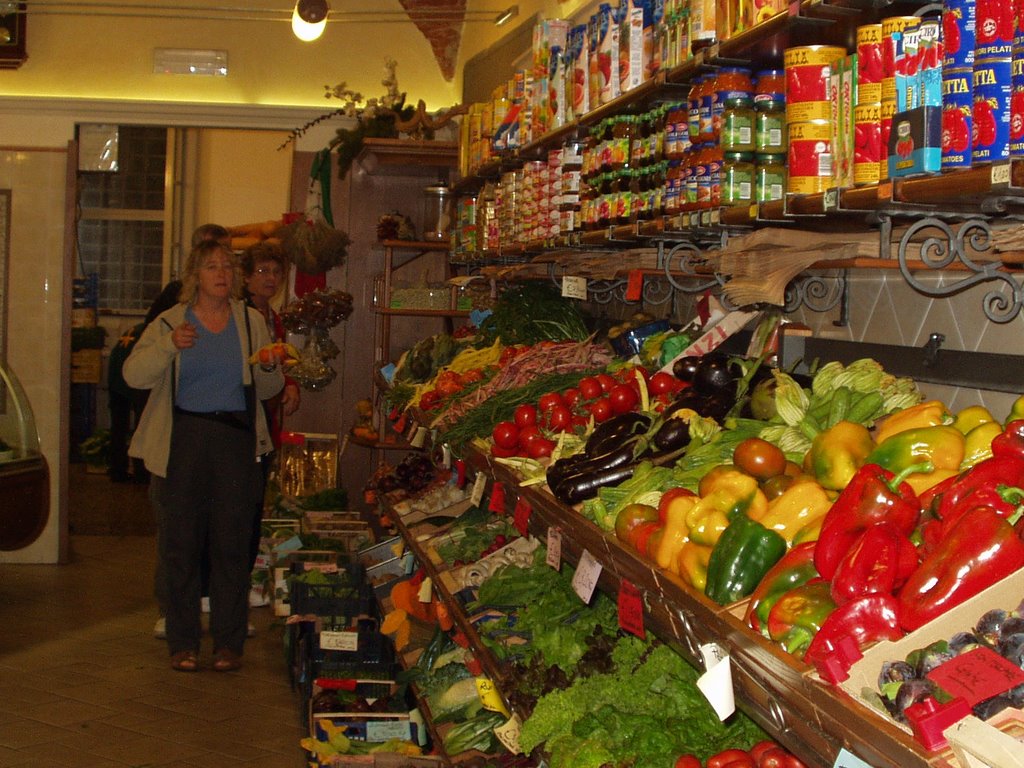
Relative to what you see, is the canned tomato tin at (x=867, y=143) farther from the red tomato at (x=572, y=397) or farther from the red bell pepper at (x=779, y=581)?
the red tomato at (x=572, y=397)

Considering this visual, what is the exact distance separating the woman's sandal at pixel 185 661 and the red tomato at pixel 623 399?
308 centimetres

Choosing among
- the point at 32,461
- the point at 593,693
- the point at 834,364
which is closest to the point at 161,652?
the point at 32,461

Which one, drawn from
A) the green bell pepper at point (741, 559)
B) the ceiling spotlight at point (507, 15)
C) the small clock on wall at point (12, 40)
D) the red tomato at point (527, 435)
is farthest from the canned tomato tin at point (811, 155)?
the small clock on wall at point (12, 40)

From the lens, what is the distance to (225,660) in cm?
590

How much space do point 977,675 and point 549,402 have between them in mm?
2858

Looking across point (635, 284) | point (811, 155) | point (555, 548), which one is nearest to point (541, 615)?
point (555, 548)

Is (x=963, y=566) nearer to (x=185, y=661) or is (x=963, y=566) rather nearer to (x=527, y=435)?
(x=527, y=435)

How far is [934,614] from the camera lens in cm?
151

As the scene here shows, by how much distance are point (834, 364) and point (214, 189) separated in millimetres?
12125

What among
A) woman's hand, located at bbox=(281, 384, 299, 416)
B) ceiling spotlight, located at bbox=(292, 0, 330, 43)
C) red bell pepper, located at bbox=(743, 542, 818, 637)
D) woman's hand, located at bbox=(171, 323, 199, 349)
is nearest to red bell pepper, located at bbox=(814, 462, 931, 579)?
red bell pepper, located at bbox=(743, 542, 818, 637)

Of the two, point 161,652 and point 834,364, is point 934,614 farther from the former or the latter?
point 161,652

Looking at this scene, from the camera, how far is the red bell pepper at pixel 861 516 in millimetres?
1827

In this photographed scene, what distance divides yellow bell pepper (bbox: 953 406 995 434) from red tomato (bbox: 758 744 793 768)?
2.23ft

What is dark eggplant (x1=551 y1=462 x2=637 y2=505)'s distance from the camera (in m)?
2.97
